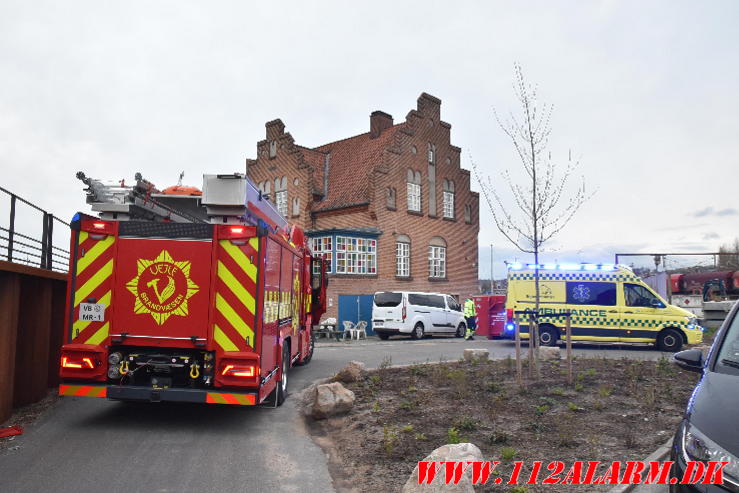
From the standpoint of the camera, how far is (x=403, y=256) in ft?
118

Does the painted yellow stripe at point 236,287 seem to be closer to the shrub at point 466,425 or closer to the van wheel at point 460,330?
the shrub at point 466,425

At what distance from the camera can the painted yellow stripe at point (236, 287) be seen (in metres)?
7.41

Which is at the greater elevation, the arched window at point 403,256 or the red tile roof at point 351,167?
the red tile roof at point 351,167

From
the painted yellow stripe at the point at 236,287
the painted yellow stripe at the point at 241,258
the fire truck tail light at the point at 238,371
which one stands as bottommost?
the fire truck tail light at the point at 238,371

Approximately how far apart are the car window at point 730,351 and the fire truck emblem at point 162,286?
5560mm

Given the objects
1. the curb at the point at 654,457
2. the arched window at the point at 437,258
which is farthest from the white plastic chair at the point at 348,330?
the curb at the point at 654,457

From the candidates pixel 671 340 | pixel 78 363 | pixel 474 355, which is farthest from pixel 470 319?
pixel 78 363

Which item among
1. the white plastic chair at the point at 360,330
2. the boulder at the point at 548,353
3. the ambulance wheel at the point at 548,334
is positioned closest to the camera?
the boulder at the point at 548,353

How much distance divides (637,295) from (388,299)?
9.92m

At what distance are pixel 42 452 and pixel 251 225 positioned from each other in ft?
11.0

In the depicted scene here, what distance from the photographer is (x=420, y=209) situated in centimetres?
3753

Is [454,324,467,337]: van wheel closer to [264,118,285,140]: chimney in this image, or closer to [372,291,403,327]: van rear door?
[372,291,403,327]: van rear door

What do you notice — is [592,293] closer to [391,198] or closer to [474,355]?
[474,355]

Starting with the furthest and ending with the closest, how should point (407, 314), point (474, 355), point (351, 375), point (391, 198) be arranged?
point (391, 198), point (407, 314), point (474, 355), point (351, 375)
